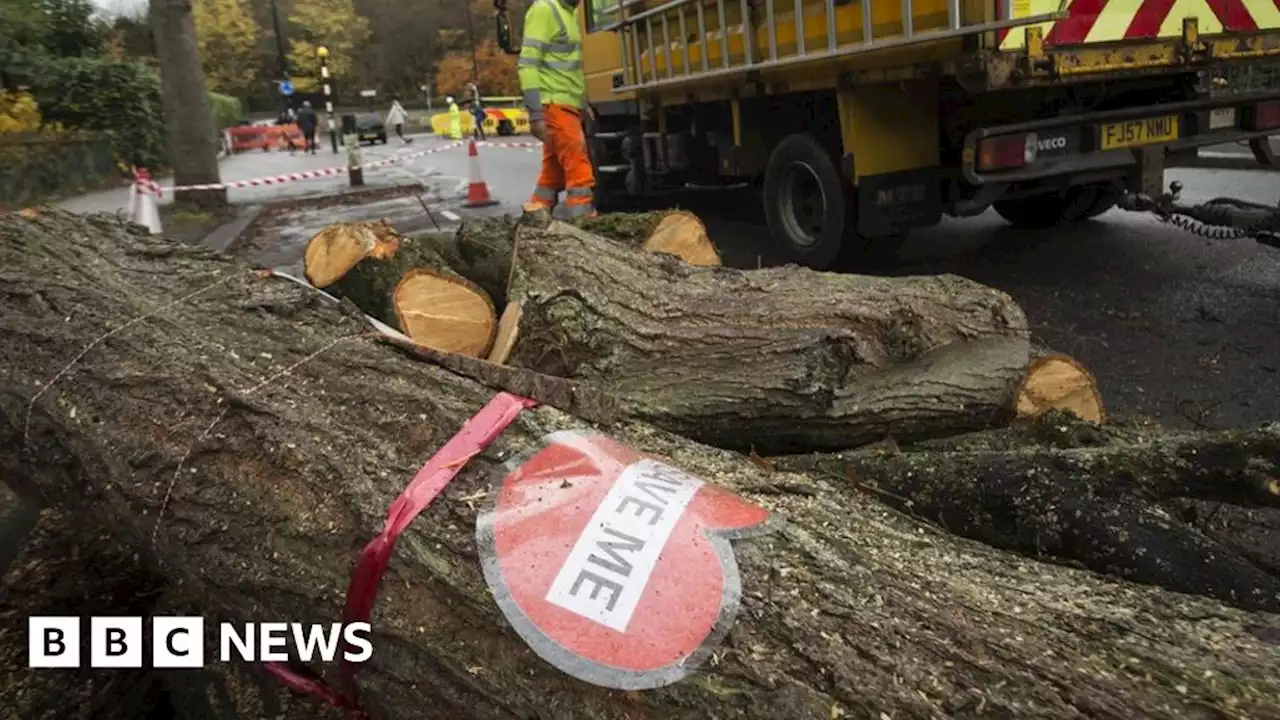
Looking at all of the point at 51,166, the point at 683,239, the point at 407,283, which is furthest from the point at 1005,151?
the point at 51,166

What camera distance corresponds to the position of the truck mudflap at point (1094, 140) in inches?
199

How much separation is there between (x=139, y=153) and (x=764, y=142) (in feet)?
54.8

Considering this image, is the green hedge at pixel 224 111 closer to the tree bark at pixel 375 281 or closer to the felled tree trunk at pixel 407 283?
the felled tree trunk at pixel 407 283

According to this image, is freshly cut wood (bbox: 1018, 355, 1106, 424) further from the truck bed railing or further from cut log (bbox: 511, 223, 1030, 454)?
the truck bed railing

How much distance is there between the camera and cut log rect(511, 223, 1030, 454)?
2734 millimetres

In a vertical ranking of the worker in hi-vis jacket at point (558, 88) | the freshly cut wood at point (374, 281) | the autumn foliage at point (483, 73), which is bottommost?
the freshly cut wood at point (374, 281)

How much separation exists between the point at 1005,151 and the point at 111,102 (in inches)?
731

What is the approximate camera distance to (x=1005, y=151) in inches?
198

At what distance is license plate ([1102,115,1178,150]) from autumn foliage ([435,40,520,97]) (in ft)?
175

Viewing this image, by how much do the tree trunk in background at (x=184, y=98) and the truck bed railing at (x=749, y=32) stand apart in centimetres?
552

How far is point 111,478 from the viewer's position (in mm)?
2193

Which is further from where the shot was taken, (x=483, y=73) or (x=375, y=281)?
(x=483, y=73)

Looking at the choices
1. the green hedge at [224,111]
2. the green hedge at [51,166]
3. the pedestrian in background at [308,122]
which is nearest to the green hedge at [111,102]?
the green hedge at [51,166]

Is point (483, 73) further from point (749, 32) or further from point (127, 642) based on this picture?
point (127, 642)
